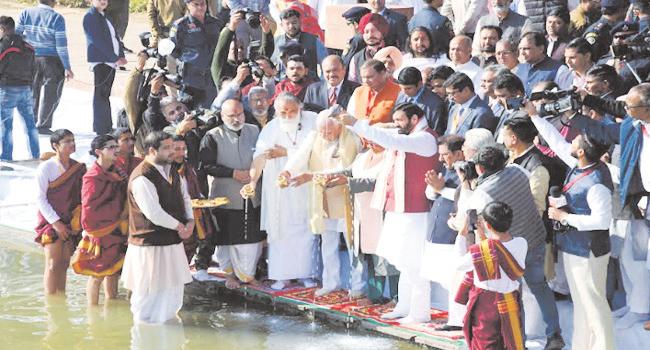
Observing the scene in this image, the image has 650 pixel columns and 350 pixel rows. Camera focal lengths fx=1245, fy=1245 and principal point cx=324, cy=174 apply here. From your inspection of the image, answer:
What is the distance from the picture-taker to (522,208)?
877 centimetres

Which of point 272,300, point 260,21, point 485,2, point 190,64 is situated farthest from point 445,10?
point 272,300

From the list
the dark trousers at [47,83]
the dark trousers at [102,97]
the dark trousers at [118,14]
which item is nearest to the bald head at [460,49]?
the dark trousers at [102,97]

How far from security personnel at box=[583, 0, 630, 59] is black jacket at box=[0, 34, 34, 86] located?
724cm

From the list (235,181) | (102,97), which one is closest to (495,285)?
(235,181)

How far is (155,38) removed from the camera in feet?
49.6

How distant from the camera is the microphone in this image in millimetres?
8750

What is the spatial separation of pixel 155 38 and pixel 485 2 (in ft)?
14.8

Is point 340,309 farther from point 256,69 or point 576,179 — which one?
point 256,69

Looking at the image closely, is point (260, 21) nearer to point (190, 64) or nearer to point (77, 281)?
point (190, 64)

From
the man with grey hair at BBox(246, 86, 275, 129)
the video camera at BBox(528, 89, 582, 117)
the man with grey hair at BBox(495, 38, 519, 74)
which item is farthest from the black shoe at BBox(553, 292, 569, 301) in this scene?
the man with grey hair at BBox(246, 86, 275, 129)

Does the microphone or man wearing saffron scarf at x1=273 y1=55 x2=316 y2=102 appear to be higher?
man wearing saffron scarf at x1=273 y1=55 x2=316 y2=102

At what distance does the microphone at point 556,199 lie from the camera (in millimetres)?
8750

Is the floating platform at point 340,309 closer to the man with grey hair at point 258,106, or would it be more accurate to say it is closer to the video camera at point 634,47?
the man with grey hair at point 258,106

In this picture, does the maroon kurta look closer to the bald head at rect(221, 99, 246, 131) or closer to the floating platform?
the floating platform
